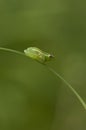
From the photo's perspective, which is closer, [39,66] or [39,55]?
[39,55]

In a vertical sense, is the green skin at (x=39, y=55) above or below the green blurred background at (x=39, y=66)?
below

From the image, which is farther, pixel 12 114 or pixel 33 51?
pixel 12 114

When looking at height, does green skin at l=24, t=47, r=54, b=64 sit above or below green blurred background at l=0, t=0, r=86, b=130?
below

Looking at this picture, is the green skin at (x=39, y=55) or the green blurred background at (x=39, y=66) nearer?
the green skin at (x=39, y=55)

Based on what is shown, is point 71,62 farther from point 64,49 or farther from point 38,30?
point 38,30

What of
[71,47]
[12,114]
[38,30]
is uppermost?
[38,30]

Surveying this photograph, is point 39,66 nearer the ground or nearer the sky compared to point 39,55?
nearer the sky

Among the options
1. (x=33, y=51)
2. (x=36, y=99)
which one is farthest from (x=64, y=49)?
(x=33, y=51)

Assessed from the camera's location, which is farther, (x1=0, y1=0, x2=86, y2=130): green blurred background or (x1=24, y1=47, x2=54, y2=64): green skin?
(x1=0, y1=0, x2=86, y2=130): green blurred background
